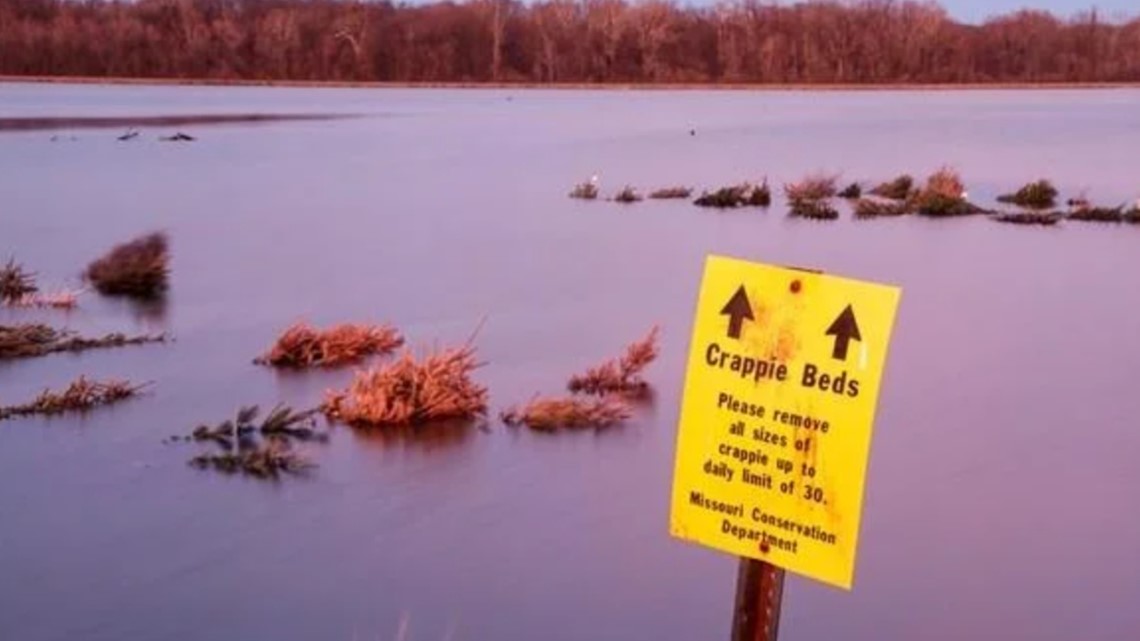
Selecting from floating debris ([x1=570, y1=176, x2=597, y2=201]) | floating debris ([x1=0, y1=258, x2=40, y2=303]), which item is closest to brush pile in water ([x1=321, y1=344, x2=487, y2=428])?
floating debris ([x1=0, y1=258, x2=40, y2=303])

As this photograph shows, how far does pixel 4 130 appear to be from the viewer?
4109 centimetres

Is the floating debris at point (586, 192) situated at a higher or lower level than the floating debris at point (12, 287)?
lower

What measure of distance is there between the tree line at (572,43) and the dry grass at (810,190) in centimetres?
5601

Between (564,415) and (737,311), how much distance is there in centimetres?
717

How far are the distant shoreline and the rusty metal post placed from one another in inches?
2991

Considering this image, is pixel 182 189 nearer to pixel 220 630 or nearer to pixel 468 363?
pixel 468 363

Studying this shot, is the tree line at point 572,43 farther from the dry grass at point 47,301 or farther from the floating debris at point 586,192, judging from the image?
the dry grass at point 47,301

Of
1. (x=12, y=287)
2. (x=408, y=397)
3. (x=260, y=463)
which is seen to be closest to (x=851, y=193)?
(x=12, y=287)

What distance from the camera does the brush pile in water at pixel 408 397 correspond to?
374 inches

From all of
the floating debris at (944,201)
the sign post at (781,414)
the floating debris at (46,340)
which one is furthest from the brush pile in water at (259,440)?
the floating debris at (944,201)

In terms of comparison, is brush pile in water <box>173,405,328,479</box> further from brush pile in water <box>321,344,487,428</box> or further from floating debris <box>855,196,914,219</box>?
floating debris <box>855,196,914,219</box>

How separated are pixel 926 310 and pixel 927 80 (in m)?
72.5

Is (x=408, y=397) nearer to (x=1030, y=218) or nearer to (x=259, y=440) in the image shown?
(x=259, y=440)

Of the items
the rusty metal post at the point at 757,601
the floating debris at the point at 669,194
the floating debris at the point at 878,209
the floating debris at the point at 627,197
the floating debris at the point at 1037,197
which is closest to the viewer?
the rusty metal post at the point at 757,601
